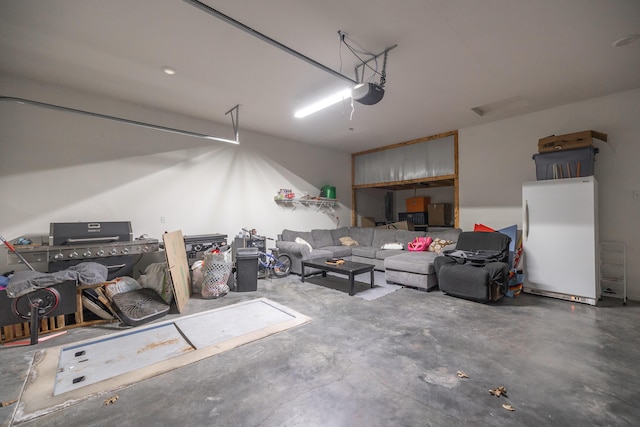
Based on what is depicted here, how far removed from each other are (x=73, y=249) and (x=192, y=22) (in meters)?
3.07

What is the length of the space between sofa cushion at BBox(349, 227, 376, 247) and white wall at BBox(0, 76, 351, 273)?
59.4 inches

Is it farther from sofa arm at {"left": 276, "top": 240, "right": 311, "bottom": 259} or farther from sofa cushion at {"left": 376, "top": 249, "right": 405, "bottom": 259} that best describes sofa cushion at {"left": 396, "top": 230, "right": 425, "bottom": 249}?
sofa arm at {"left": 276, "top": 240, "right": 311, "bottom": 259}

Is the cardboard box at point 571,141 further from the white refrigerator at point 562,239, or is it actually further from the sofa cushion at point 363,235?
the sofa cushion at point 363,235

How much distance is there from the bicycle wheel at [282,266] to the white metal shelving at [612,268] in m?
5.03

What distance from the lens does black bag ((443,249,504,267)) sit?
12.7 feet

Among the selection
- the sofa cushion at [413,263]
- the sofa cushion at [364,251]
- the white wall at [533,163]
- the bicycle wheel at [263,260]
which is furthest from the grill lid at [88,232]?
the white wall at [533,163]

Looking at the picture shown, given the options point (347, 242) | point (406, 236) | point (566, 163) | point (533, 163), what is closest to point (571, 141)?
point (566, 163)

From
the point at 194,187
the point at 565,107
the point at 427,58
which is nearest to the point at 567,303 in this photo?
the point at 565,107

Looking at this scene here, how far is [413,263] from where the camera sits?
4402mm

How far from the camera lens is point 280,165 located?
6266 mm

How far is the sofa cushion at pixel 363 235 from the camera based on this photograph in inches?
266

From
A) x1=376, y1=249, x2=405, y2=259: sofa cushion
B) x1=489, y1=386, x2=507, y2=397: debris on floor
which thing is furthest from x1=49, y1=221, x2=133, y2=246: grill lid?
x1=489, y1=386, x2=507, y2=397: debris on floor

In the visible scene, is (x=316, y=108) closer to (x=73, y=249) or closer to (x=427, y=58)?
(x=427, y=58)

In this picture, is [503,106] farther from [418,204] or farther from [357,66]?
[418,204]
